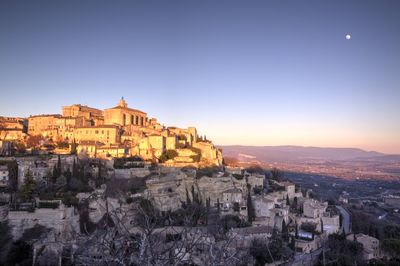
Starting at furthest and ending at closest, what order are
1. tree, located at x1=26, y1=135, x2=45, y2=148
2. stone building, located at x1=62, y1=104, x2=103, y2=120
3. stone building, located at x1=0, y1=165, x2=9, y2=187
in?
stone building, located at x1=62, y1=104, x2=103, y2=120 → tree, located at x1=26, y1=135, x2=45, y2=148 → stone building, located at x1=0, y1=165, x2=9, y2=187

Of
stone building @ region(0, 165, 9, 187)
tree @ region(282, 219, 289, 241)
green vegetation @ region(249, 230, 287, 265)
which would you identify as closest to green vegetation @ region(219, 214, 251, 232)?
green vegetation @ region(249, 230, 287, 265)

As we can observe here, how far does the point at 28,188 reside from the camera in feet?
89.7

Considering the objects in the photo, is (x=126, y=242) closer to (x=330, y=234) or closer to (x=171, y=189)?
(x=171, y=189)

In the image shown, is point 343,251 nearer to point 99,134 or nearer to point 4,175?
point 4,175

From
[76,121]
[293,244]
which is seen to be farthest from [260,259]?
[76,121]

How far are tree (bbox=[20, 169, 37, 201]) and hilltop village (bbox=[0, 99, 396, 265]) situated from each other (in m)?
0.10

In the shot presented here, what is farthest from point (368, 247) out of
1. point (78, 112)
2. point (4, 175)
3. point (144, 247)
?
point (78, 112)

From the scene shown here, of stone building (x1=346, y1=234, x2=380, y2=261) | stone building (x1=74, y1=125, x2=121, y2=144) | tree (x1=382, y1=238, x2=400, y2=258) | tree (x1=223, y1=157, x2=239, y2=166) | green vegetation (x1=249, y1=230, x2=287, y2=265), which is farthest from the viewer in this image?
tree (x1=223, y1=157, x2=239, y2=166)

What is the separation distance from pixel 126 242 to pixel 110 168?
89.5 feet

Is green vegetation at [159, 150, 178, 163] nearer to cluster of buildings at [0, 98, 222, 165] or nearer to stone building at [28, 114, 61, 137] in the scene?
cluster of buildings at [0, 98, 222, 165]

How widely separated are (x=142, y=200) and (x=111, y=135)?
16889mm

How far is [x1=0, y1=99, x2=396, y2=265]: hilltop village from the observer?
80.3ft

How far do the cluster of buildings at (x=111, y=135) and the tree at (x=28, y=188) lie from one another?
28.5ft

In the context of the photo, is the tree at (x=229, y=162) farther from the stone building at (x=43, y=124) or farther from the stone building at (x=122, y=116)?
the stone building at (x=43, y=124)
